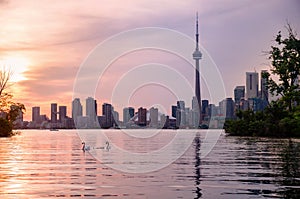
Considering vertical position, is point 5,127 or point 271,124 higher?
point 271,124

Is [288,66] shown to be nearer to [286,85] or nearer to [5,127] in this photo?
[286,85]

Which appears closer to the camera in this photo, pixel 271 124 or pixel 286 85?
pixel 286 85

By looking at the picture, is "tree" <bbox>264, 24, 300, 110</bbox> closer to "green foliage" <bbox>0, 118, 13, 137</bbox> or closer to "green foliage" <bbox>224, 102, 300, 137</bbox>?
"green foliage" <bbox>224, 102, 300, 137</bbox>

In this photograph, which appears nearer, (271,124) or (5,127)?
(271,124)

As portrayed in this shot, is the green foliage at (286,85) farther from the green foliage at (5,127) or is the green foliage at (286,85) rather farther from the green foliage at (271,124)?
the green foliage at (5,127)

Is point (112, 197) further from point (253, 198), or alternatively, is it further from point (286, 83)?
point (286, 83)

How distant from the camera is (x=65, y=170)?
33781 mm

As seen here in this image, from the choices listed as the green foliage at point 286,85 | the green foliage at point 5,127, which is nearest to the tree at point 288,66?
the green foliage at point 286,85

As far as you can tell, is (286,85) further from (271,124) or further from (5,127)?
(5,127)

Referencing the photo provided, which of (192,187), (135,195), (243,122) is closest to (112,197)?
(135,195)

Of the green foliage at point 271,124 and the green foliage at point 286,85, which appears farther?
the green foliage at point 271,124

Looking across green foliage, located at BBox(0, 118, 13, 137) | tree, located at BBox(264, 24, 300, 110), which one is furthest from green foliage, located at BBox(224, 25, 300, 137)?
green foliage, located at BBox(0, 118, 13, 137)

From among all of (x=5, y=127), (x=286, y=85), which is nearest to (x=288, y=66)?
(x=286, y=85)

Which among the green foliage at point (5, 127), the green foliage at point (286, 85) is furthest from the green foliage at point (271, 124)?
the green foliage at point (5, 127)
